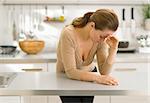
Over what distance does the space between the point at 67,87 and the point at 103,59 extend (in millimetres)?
507

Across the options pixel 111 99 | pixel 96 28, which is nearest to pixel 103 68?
pixel 96 28

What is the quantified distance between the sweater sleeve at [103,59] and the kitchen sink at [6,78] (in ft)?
1.95

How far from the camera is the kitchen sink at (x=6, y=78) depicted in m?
2.02

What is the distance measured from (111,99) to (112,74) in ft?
3.57

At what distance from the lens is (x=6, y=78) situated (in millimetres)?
2186

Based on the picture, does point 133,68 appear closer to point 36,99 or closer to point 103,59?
point 36,99

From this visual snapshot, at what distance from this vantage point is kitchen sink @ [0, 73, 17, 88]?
202cm

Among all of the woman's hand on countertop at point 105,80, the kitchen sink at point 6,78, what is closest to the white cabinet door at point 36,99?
the kitchen sink at point 6,78

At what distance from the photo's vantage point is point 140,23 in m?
4.00

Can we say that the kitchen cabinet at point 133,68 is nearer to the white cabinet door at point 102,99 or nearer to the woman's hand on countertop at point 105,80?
the white cabinet door at point 102,99

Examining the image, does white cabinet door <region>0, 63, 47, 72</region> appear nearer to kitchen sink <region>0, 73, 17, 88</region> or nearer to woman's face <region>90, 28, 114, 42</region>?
kitchen sink <region>0, 73, 17, 88</region>

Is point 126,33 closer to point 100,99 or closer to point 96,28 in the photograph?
point 100,99

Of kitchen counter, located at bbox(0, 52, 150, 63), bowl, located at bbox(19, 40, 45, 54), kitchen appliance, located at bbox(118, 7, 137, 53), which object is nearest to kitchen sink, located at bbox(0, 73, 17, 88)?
kitchen counter, located at bbox(0, 52, 150, 63)

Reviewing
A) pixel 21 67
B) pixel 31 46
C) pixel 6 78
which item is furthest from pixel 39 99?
pixel 6 78
